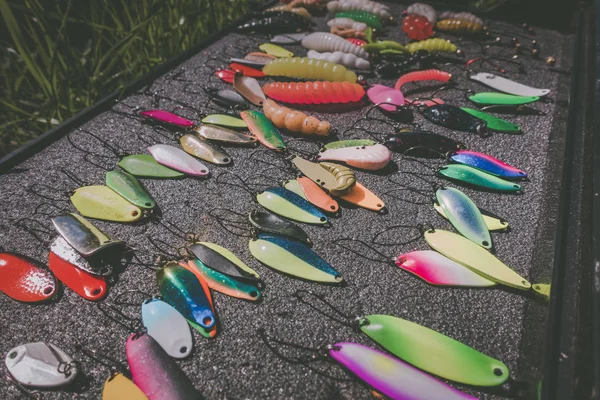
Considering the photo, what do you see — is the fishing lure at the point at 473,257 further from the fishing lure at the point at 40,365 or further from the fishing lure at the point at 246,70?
the fishing lure at the point at 246,70

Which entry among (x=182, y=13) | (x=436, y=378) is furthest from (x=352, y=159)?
(x=182, y=13)

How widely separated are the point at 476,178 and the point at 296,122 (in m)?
0.57

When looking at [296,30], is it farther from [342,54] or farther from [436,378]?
[436,378]

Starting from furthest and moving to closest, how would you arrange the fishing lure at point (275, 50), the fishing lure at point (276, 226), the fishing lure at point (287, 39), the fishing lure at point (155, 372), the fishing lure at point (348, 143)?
the fishing lure at point (287, 39)
the fishing lure at point (275, 50)
the fishing lure at point (348, 143)
the fishing lure at point (276, 226)
the fishing lure at point (155, 372)

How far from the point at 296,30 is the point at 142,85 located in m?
0.89

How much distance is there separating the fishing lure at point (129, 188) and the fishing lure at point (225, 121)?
1.13 feet

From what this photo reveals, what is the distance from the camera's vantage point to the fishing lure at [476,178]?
119 cm

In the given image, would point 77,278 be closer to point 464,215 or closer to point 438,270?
point 438,270

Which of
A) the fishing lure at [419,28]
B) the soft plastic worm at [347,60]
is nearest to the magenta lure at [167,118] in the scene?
the soft plastic worm at [347,60]

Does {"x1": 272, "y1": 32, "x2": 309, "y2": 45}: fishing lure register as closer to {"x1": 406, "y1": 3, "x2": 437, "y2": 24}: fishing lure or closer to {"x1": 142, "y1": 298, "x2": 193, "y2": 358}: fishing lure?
{"x1": 406, "y1": 3, "x2": 437, "y2": 24}: fishing lure

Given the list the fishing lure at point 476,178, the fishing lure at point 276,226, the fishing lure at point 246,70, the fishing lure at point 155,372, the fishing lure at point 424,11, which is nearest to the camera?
the fishing lure at point 155,372

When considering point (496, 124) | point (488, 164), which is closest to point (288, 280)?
point (488, 164)

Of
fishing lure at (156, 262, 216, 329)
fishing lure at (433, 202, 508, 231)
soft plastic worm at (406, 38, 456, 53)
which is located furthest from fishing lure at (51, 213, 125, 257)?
soft plastic worm at (406, 38, 456, 53)

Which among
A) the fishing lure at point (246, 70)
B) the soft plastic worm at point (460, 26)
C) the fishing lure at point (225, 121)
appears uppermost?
the soft plastic worm at point (460, 26)
